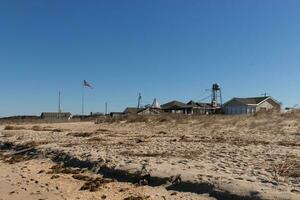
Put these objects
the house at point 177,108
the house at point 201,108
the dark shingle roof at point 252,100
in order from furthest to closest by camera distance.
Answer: the house at point 177,108
the house at point 201,108
the dark shingle roof at point 252,100

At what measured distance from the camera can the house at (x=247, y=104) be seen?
88.1 meters

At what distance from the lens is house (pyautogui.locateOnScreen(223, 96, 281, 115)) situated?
8812 centimetres

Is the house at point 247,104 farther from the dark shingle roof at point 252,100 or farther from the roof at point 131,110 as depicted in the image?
the roof at point 131,110

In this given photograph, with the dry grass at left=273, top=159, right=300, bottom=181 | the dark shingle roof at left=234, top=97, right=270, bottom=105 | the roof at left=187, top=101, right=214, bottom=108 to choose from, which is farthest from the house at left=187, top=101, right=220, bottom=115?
the dry grass at left=273, top=159, right=300, bottom=181

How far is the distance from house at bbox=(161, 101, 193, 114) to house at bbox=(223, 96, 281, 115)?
8341 millimetres

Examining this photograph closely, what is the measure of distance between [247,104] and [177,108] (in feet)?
52.0

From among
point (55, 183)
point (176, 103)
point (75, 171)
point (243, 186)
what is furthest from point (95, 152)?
point (176, 103)

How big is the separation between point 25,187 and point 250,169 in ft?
20.7

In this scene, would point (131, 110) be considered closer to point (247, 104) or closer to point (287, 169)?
point (247, 104)

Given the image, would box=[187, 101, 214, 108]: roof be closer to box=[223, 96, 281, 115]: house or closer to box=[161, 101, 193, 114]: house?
box=[161, 101, 193, 114]: house

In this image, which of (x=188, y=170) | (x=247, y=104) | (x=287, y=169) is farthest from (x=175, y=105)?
(x=287, y=169)

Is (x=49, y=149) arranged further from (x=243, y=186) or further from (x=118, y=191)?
(x=243, y=186)

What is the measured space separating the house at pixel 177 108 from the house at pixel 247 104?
8.34 metres

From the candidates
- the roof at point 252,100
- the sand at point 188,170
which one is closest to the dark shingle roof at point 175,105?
the roof at point 252,100
